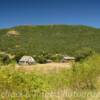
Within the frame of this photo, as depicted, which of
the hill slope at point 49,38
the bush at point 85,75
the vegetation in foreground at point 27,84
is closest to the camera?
the vegetation in foreground at point 27,84

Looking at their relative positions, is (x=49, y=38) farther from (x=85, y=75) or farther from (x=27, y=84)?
(x=27, y=84)

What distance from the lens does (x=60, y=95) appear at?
1401cm

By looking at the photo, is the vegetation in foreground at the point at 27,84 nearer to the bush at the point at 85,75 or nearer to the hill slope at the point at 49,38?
the bush at the point at 85,75

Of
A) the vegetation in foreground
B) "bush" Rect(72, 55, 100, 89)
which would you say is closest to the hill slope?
"bush" Rect(72, 55, 100, 89)

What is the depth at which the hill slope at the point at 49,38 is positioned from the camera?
10069 cm

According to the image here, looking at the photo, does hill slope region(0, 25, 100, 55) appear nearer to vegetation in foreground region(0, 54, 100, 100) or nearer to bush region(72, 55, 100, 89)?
bush region(72, 55, 100, 89)

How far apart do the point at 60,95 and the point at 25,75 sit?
171 cm

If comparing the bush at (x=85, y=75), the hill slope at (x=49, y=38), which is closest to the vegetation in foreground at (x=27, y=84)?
the bush at (x=85, y=75)

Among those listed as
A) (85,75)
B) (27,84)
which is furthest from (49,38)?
(27,84)

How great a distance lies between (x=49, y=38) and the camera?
114562 mm

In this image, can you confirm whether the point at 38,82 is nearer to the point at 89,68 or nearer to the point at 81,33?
the point at 89,68

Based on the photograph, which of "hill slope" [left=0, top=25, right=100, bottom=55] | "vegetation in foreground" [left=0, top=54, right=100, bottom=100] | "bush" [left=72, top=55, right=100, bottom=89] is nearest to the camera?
"vegetation in foreground" [left=0, top=54, right=100, bottom=100]

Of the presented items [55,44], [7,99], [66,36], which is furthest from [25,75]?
[66,36]

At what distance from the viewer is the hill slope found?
100688mm
